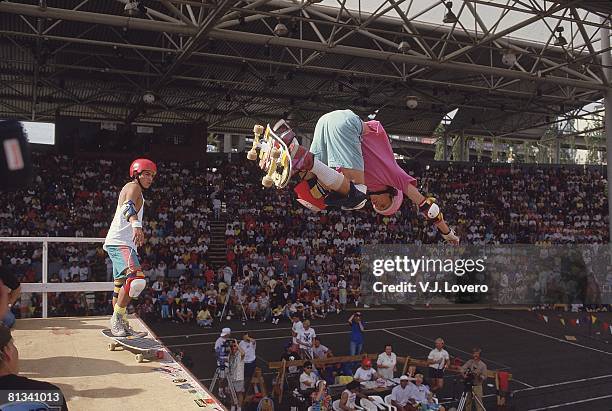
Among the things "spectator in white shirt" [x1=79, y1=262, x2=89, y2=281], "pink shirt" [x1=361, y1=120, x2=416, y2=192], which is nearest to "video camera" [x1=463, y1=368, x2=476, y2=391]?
"pink shirt" [x1=361, y1=120, x2=416, y2=192]

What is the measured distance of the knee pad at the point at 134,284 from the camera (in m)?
4.64

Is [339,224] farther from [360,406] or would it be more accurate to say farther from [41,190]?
[360,406]

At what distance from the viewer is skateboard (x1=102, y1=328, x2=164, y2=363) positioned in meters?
4.48

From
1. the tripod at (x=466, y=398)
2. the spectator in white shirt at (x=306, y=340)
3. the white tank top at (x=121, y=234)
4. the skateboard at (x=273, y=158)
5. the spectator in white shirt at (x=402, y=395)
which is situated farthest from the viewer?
the spectator in white shirt at (x=306, y=340)

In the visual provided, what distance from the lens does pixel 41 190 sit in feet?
60.2

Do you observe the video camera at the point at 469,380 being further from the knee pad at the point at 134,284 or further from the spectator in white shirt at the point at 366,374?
the knee pad at the point at 134,284

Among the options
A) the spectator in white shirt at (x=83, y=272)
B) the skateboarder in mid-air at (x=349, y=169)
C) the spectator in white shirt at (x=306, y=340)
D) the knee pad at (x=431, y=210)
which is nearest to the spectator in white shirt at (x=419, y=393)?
the spectator in white shirt at (x=306, y=340)

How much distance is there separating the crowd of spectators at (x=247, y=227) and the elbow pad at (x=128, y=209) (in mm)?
8383

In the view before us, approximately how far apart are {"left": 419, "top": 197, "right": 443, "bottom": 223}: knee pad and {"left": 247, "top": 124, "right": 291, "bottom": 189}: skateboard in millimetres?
1354

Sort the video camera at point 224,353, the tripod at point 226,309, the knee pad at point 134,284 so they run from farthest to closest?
the tripod at point 226,309
the video camera at point 224,353
the knee pad at point 134,284

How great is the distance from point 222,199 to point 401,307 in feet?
26.3

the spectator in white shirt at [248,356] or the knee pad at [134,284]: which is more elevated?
the knee pad at [134,284]

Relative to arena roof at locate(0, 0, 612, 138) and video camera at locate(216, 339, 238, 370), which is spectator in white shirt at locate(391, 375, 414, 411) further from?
arena roof at locate(0, 0, 612, 138)

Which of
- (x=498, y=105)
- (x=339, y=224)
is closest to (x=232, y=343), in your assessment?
(x=339, y=224)
